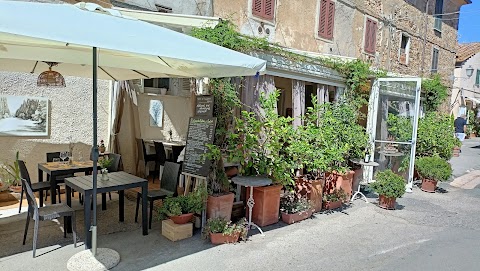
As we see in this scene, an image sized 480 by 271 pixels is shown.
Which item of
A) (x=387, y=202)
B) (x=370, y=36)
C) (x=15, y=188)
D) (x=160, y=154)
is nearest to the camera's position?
(x=15, y=188)

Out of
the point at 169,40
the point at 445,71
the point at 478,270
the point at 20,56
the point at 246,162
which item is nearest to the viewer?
the point at 169,40

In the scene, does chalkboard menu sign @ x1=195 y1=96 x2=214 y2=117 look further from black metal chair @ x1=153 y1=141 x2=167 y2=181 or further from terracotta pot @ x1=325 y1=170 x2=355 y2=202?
terracotta pot @ x1=325 y1=170 x2=355 y2=202

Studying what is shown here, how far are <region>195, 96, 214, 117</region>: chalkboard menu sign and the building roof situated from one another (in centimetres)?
2485

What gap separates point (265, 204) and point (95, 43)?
3.28 metres

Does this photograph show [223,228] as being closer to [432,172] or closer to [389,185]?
[389,185]

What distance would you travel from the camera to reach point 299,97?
6.54 m

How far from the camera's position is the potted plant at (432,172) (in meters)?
7.82

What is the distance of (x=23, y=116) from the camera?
611 centimetres

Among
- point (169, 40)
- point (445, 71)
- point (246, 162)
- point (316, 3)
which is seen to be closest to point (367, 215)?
point (246, 162)

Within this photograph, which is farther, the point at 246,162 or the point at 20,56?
the point at 246,162

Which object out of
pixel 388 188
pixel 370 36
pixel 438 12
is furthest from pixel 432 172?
pixel 438 12

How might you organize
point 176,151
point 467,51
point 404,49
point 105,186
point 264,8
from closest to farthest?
point 105,186 < point 176,151 < point 264,8 < point 404,49 < point 467,51

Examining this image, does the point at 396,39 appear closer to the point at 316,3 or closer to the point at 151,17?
the point at 316,3

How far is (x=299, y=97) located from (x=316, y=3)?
558 centimetres
